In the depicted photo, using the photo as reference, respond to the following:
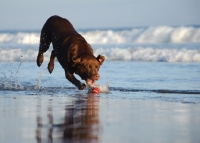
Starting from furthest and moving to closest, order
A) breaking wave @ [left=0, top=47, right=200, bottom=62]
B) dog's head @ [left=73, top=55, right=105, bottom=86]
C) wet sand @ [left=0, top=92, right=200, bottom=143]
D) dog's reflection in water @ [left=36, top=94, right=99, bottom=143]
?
breaking wave @ [left=0, top=47, right=200, bottom=62]
dog's head @ [left=73, top=55, right=105, bottom=86]
wet sand @ [left=0, top=92, right=200, bottom=143]
dog's reflection in water @ [left=36, top=94, right=99, bottom=143]

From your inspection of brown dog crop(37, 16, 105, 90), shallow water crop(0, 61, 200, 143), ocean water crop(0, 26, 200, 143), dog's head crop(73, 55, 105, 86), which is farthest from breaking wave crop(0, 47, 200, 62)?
dog's head crop(73, 55, 105, 86)

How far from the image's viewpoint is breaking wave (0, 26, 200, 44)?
3803 cm

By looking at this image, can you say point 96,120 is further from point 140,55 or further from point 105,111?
point 140,55

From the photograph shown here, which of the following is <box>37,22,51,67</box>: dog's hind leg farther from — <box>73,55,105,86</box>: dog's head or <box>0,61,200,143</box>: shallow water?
<box>73,55,105,86</box>: dog's head

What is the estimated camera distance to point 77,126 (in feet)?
21.9

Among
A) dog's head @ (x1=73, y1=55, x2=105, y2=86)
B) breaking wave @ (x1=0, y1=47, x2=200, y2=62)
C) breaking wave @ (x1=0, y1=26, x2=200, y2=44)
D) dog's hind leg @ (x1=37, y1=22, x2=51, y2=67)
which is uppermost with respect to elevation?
breaking wave @ (x1=0, y1=26, x2=200, y2=44)

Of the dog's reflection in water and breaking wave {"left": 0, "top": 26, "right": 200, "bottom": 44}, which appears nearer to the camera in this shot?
the dog's reflection in water

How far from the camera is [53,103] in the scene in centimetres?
913

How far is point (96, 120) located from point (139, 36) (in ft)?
116

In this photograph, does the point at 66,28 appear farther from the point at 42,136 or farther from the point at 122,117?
the point at 42,136

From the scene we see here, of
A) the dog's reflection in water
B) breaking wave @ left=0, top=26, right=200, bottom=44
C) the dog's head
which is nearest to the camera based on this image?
the dog's reflection in water

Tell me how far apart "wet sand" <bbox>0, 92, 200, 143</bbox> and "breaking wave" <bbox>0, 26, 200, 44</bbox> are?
2789 centimetres

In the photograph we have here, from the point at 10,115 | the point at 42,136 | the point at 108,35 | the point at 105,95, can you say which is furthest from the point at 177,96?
the point at 108,35

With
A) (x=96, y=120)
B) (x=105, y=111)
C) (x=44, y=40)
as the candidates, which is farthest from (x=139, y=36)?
(x=96, y=120)
